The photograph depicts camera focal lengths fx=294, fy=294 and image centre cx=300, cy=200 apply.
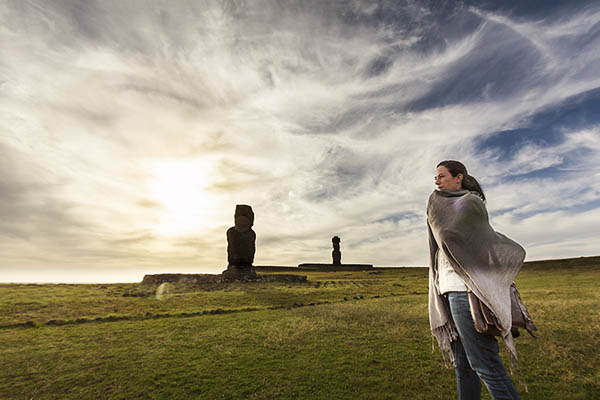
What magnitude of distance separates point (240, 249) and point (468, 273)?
32.9 m

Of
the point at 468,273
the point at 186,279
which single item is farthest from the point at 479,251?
the point at 186,279

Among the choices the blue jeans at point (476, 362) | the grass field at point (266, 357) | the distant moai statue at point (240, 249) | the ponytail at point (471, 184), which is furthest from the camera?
the distant moai statue at point (240, 249)

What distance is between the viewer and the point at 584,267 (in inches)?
1205

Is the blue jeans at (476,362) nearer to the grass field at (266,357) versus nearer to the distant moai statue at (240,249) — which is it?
the grass field at (266,357)

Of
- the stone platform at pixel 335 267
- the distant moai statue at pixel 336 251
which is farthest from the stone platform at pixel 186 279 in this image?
the stone platform at pixel 335 267

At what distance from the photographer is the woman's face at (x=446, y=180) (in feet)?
11.7

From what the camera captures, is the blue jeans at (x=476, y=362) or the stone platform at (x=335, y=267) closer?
the blue jeans at (x=476, y=362)

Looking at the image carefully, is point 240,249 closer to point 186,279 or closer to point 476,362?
point 186,279

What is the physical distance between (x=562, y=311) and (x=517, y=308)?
11406 millimetres

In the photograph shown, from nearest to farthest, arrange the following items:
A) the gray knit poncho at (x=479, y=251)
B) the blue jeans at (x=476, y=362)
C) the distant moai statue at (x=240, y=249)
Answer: the blue jeans at (x=476, y=362)
the gray knit poncho at (x=479, y=251)
the distant moai statue at (x=240, y=249)

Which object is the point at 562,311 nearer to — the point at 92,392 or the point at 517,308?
the point at 517,308

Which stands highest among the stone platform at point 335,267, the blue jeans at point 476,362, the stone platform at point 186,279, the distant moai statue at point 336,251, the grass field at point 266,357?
the distant moai statue at point 336,251

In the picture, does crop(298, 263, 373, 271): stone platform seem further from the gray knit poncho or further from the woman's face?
the gray knit poncho

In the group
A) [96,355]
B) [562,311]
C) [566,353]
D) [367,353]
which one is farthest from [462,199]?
[562,311]
